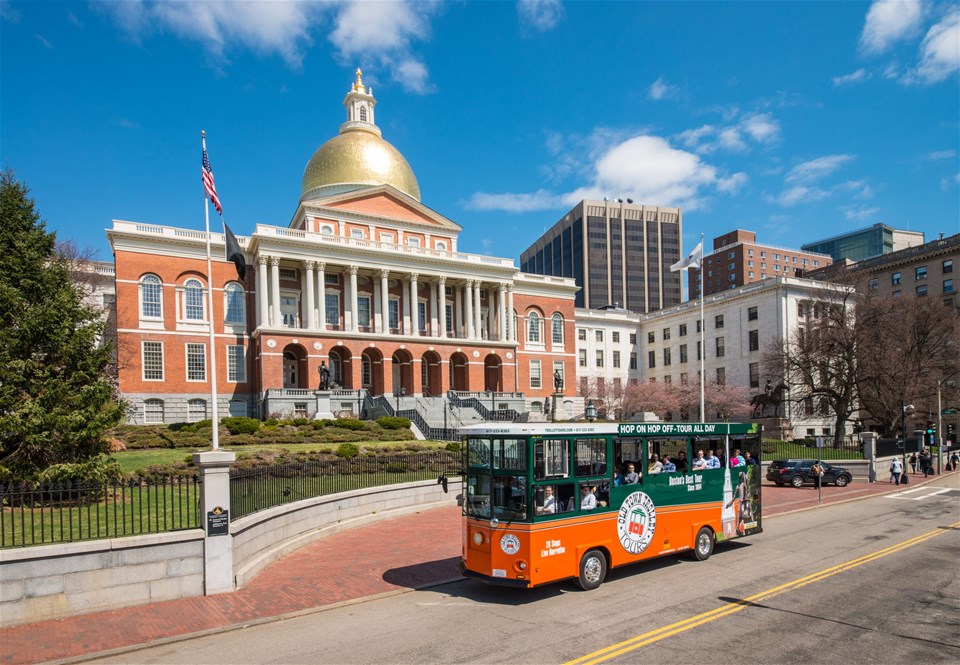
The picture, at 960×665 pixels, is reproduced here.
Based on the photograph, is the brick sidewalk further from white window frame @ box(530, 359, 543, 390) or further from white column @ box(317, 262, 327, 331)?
white window frame @ box(530, 359, 543, 390)

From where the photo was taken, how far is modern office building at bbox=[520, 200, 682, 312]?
15412 cm

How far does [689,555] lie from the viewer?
50.7 ft

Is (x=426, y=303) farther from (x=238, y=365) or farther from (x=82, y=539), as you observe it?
(x=82, y=539)

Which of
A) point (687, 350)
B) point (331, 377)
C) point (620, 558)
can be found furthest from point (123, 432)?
point (687, 350)

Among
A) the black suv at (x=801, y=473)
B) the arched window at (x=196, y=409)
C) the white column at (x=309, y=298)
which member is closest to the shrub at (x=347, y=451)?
the black suv at (x=801, y=473)

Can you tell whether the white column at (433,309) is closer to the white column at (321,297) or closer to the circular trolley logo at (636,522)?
the white column at (321,297)

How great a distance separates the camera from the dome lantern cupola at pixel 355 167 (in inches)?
2347

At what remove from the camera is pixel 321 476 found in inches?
798

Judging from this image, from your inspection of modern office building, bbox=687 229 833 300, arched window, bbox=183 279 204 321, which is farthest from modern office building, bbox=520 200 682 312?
arched window, bbox=183 279 204 321

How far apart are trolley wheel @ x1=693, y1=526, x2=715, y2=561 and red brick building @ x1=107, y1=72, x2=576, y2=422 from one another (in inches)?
1450

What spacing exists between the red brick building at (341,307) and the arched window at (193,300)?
0.36ft

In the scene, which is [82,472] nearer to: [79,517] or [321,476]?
[79,517]

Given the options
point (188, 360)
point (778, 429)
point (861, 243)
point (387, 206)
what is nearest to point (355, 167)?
point (387, 206)

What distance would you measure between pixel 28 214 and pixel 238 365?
37.4m
